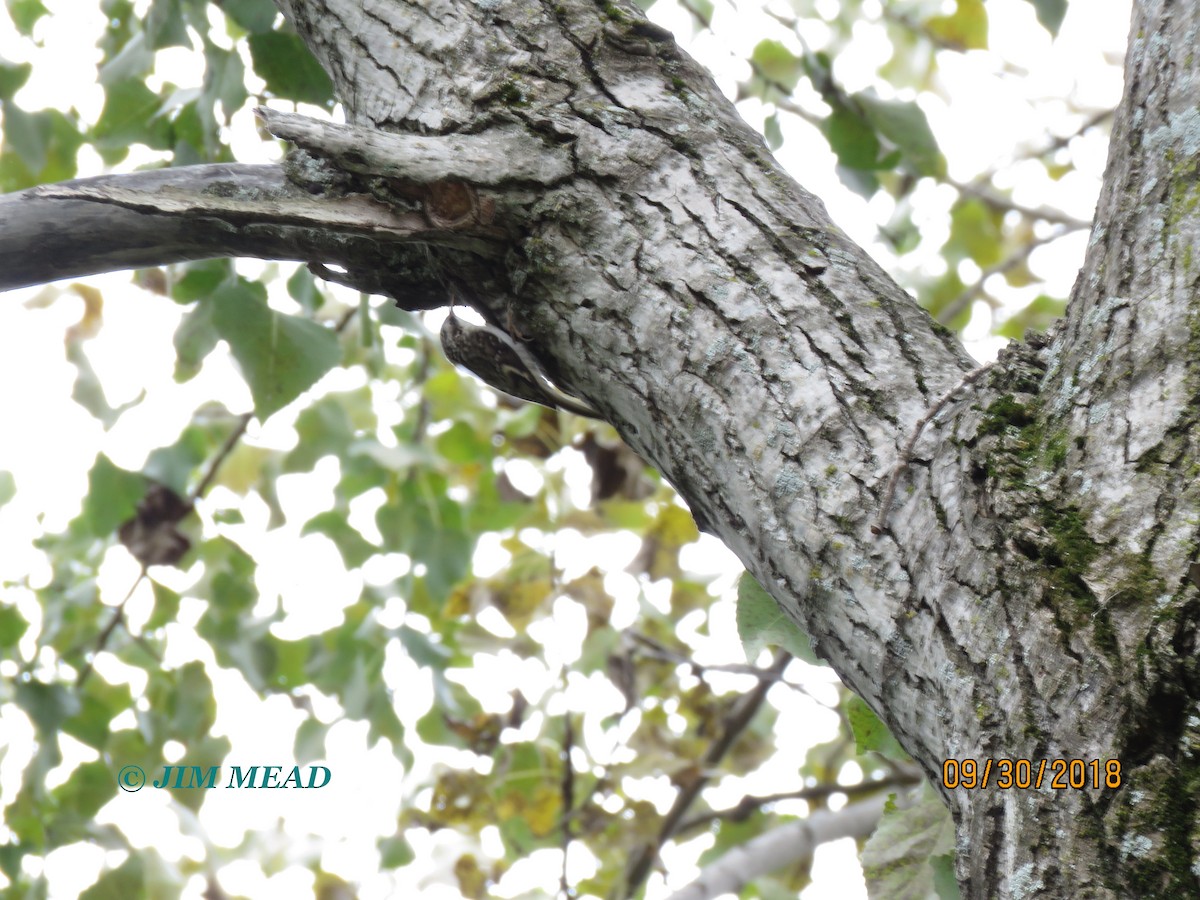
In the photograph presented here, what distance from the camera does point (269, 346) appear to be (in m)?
1.39

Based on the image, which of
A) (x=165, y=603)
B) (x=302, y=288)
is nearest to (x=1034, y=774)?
(x=302, y=288)

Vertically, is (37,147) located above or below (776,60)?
below

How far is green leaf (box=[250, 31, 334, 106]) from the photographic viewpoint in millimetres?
1327

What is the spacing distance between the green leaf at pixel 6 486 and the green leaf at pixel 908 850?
209 centimetres

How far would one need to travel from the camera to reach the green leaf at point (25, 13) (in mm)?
1683

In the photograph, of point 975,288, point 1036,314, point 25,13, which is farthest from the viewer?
point 1036,314

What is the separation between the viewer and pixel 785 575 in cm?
70

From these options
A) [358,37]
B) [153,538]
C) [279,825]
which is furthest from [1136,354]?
[279,825]

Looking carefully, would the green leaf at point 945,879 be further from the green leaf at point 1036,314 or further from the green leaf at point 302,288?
the green leaf at point 1036,314

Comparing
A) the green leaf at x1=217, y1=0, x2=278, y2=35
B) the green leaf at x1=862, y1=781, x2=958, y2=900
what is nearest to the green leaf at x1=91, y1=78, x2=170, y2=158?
the green leaf at x1=217, y1=0, x2=278, y2=35

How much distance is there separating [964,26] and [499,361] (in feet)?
7.13

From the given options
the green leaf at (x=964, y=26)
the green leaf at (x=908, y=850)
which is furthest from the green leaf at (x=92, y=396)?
the green leaf at (x=964, y=26)

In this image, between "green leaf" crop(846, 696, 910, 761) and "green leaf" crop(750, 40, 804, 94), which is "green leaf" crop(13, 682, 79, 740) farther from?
"green leaf" crop(750, 40, 804, 94)

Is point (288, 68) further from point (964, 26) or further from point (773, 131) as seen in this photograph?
point (964, 26)
